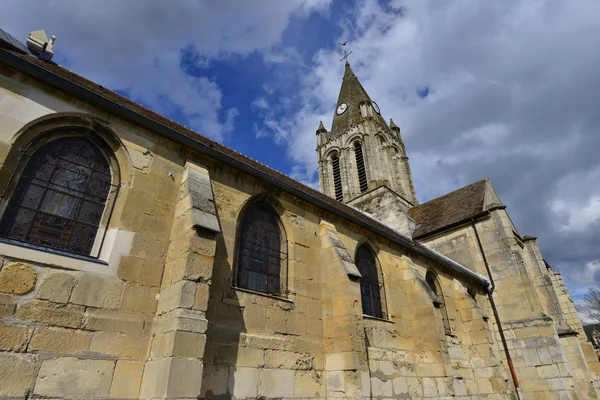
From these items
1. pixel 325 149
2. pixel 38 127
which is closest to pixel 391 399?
pixel 38 127

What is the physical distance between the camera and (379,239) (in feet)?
31.3

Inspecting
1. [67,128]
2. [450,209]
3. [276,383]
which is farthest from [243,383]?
[450,209]

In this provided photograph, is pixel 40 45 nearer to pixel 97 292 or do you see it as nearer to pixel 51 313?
pixel 97 292

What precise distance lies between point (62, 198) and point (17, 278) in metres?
1.21

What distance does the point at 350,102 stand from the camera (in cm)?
2898

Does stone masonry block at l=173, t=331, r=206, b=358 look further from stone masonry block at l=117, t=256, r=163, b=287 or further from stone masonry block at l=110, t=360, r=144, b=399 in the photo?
stone masonry block at l=117, t=256, r=163, b=287

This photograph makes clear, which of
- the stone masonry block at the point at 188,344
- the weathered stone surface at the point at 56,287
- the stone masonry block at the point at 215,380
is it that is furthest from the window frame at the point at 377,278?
the weathered stone surface at the point at 56,287

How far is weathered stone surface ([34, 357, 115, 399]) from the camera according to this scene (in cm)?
368

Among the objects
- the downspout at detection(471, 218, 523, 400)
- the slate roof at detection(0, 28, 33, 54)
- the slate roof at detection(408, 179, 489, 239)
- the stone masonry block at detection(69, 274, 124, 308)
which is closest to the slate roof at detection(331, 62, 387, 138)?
the slate roof at detection(408, 179, 489, 239)

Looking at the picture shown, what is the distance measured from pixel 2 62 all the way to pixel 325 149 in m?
23.7

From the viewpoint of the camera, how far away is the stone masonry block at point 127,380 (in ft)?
13.4

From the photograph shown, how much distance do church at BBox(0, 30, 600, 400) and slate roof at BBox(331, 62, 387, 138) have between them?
731 inches

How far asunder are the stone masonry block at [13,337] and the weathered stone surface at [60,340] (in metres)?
0.07

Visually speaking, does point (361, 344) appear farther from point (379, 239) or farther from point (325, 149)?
point (325, 149)
